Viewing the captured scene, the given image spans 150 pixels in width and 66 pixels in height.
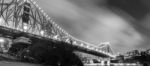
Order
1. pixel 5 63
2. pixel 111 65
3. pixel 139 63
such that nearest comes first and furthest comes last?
1. pixel 5 63
2. pixel 139 63
3. pixel 111 65

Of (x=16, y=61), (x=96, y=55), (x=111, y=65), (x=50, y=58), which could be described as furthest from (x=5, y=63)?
(x=96, y=55)

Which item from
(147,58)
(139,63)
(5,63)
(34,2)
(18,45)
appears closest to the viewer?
(5,63)

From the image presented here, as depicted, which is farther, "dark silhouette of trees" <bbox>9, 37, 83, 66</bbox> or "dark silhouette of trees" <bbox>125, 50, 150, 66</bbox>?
"dark silhouette of trees" <bbox>125, 50, 150, 66</bbox>

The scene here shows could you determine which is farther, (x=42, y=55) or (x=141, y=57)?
(x=141, y=57)

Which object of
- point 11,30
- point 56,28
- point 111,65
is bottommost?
point 111,65

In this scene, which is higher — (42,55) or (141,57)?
(141,57)

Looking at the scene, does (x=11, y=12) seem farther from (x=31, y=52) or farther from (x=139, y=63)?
(x=139, y=63)

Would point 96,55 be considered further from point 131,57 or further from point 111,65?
point 131,57

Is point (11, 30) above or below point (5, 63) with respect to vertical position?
above

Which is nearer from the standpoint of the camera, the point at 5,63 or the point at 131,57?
the point at 5,63

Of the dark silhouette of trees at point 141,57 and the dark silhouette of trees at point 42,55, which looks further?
the dark silhouette of trees at point 141,57
